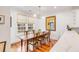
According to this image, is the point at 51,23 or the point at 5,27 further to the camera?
the point at 51,23

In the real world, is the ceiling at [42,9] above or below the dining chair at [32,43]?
above

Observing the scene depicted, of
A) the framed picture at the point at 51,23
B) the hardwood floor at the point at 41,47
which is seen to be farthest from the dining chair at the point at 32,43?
the framed picture at the point at 51,23

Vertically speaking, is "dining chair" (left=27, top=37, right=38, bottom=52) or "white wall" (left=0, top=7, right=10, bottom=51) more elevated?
"white wall" (left=0, top=7, right=10, bottom=51)

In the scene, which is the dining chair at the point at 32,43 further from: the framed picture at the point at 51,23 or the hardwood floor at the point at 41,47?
the framed picture at the point at 51,23

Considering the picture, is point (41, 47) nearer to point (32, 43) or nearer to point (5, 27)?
point (32, 43)

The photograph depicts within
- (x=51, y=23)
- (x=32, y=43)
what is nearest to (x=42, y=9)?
(x=51, y=23)

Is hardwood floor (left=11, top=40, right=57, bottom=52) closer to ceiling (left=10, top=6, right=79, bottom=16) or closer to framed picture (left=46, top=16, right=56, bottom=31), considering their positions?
framed picture (left=46, top=16, right=56, bottom=31)

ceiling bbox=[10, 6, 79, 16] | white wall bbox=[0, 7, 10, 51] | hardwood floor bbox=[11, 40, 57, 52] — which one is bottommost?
hardwood floor bbox=[11, 40, 57, 52]

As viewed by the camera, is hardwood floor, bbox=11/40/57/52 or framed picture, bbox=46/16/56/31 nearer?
hardwood floor, bbox=11/40/57/52

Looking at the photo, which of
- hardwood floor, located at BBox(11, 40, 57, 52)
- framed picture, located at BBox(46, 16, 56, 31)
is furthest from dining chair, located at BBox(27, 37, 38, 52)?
framed picture, located at BBox(46, 16, 56, 31)

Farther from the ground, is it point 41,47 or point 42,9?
point 42,9

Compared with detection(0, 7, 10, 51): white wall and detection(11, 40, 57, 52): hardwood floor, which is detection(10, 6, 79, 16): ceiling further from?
detection(11, 40, 57, 52): hardwood floor
